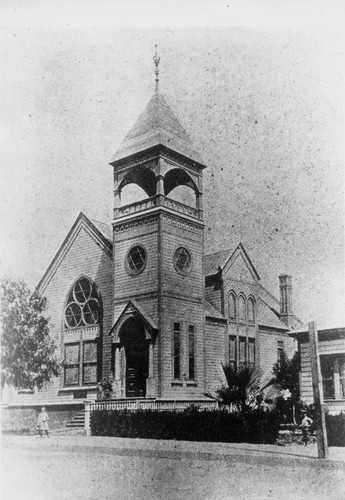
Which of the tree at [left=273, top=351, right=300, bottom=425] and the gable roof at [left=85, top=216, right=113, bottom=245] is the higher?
the gable roof at [left=85, top=216, right=113, bottom=245]

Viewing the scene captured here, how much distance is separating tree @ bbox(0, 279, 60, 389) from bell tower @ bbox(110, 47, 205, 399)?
10.8ft

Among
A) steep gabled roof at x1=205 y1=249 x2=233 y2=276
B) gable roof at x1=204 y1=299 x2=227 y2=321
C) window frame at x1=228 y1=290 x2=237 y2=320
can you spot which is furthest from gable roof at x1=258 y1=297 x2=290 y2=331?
gable roof at x1=204 y1=299 x2=227 y2=321

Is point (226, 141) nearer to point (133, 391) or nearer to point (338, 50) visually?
point (338, 50)

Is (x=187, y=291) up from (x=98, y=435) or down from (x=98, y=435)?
up

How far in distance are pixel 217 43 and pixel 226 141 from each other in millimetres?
4653

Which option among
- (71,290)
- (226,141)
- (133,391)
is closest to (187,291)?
(133,391)

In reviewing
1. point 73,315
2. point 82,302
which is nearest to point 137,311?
point 82,302

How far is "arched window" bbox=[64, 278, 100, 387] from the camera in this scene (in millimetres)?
30453

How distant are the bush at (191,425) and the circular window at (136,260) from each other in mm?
7093

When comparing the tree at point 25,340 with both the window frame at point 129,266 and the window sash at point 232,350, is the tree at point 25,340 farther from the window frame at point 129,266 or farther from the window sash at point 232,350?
the window sash at point 232,350

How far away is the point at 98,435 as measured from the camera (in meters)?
23.8

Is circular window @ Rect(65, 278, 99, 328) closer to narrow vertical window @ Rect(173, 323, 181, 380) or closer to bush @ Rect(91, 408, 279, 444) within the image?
narrow vertical window @ Rect(173, 323, 181, 380)

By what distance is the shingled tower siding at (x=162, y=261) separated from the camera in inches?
1039

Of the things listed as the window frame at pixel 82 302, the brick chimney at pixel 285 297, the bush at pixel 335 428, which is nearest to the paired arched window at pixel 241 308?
the window frame at pixel 82 302
